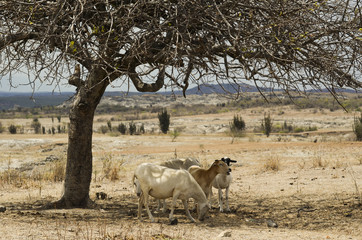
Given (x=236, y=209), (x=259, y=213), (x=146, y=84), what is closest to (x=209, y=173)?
(x=236, y=209)

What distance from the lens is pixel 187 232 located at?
22.5ft

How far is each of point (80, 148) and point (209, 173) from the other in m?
3.06

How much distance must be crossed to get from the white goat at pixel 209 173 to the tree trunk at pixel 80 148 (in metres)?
2.65

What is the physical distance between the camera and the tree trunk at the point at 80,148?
936 centimetres

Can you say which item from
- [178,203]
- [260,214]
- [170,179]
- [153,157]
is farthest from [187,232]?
[153,157]

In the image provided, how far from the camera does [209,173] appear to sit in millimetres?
9062

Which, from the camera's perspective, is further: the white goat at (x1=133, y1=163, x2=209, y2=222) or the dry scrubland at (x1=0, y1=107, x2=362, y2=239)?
the white goat at (x1=133, y1=163, x2=209, y2=222)

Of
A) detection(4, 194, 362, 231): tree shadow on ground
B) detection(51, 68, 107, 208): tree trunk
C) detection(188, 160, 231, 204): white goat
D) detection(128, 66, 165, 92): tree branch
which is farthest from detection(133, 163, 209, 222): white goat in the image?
detection(51, 68, 107, 208): tree trunk

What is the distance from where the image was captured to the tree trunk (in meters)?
9.36

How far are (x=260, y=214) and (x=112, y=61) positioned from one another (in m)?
4.61

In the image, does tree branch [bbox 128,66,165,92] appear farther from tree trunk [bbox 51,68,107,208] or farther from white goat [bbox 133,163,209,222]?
white goat [bbox 133,163,209,222]

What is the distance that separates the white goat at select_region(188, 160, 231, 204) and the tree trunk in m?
2.65

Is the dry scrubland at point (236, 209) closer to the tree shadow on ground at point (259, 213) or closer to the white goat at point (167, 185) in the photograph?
the tree shadow on ground at point (259, 213)

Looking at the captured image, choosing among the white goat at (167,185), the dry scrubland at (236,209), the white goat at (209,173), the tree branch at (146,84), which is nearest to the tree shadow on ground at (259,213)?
the dry scrubland at (236,209)
